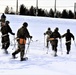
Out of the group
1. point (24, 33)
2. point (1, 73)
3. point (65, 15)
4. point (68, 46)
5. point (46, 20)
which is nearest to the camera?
point (1, 73)

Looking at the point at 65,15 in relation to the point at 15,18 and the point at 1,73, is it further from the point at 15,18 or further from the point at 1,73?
the point at 1,73

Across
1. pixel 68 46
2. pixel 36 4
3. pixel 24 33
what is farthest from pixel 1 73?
pixel 36 4

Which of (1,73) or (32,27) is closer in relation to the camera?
(1,73)

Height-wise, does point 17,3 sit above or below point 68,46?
above

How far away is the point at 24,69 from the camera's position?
417 inches

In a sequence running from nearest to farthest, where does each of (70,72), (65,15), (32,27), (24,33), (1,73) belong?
(1,73) < (70,72) < (24,33) < (32,27) < (65,15)

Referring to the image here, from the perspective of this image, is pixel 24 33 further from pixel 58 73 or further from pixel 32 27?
pixel 32 27

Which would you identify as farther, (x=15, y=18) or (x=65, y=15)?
(x=65, y=15)

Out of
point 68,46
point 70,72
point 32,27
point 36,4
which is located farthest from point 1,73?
point 36,4

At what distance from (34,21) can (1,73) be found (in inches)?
948

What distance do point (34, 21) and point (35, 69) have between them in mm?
22893

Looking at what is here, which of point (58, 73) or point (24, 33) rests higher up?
point (24, 33)

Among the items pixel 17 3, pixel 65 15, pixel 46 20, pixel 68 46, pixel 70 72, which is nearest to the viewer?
pixel 70 72

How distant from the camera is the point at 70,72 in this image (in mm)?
10250
